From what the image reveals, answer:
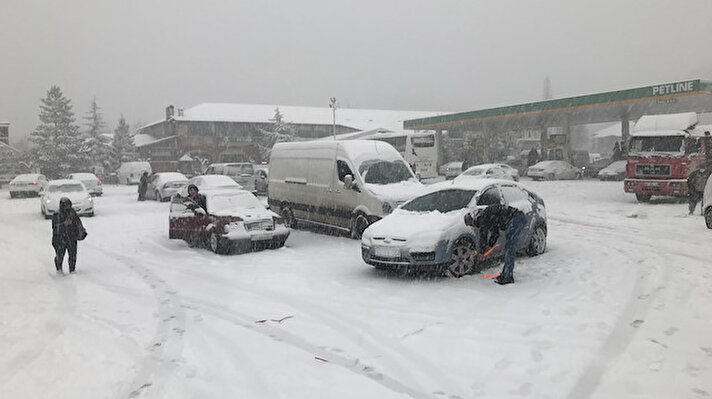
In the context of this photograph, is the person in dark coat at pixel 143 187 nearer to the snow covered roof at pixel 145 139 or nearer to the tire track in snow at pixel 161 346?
the tire track in snow at pixel 161 346

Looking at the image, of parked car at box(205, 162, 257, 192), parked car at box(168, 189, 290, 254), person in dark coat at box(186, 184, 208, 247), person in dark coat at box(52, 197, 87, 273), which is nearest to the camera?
person in dark coat at box(52, 197, 87, 273)

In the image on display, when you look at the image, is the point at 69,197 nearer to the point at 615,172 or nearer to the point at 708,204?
the point at 708,204

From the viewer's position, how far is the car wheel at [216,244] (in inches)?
461

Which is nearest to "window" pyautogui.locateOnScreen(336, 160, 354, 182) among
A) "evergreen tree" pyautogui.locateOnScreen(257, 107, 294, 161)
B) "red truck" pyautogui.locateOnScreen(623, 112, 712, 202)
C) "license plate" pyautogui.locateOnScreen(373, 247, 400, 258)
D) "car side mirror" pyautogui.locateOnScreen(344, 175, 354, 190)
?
"car side mirror" pyautogui.locateOnScreen(344, 175, 354, 190)

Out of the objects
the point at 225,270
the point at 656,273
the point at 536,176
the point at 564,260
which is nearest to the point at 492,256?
the point at 564,260

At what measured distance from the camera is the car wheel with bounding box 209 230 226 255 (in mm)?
11711

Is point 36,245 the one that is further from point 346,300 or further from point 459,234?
point 459,234

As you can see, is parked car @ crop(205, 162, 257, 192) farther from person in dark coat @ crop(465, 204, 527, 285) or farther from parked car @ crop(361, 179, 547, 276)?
person in dark coat @ crop(465, 204, 527, 285)

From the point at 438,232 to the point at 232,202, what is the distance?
5.64m

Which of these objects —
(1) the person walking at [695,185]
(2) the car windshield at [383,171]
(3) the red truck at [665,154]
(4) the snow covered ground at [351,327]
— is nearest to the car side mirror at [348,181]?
(2) the car windshield at [383,171]

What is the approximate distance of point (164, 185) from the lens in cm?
2558

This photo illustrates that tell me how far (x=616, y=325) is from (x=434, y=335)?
2.12 m

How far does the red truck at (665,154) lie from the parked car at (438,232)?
11.2 meters

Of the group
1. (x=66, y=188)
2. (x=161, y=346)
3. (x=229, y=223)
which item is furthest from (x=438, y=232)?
(x=66, y=188)
